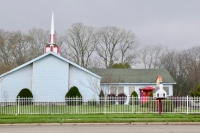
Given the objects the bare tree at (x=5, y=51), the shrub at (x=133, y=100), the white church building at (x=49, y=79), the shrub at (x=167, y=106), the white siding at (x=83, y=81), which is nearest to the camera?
the shrub at (x=133, y=100)

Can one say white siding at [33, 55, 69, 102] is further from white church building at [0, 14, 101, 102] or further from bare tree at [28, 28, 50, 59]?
bare tree at [28, 28, 50, 59]

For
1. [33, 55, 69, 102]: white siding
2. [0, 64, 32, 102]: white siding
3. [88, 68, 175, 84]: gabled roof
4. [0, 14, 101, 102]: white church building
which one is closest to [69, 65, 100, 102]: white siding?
[0, 14, 101, 102]: white church building

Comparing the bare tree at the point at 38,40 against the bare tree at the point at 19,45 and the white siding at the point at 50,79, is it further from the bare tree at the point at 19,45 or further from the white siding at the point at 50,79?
the white siding at the point at 50,79

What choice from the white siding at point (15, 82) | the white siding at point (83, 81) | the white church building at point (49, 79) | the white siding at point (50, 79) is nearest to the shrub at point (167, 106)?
the white church building at point (49, 79)

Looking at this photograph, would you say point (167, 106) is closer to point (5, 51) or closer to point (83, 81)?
point (83, 81)

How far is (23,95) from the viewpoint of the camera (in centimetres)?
2861

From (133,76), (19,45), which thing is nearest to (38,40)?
(19,45)

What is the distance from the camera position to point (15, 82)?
30.2 metres

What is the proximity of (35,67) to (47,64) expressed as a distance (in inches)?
49.3

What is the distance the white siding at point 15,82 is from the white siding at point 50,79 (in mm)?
963

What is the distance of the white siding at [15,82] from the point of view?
98.3 ft

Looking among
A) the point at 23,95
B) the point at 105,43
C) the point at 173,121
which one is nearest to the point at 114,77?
the point at 23,95

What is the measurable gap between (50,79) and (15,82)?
360cm
